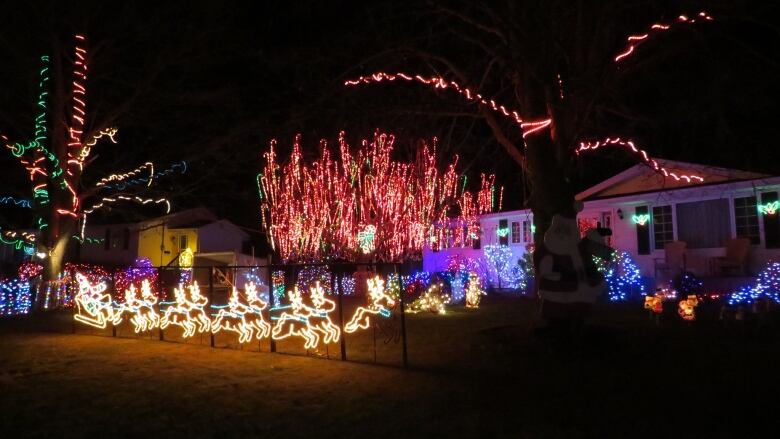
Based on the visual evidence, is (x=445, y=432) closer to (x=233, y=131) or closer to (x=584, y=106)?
(x=584, y=106)

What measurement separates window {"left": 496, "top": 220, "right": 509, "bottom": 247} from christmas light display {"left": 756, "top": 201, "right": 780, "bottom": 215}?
908 centimetres

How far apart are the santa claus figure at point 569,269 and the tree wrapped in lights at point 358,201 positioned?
1187 centimetres

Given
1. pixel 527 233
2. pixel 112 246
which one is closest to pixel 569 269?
pixel 527 233

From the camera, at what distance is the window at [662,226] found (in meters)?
18.4

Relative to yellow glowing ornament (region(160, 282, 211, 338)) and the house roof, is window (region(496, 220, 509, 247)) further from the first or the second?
yellow glowing ornament (region(160, 282, 211, 338))

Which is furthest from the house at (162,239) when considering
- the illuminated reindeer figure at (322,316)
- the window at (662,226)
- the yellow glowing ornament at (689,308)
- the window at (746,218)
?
the yellow glowing ornament at (689,308)

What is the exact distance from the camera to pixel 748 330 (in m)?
10.3

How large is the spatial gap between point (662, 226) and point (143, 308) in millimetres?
14913

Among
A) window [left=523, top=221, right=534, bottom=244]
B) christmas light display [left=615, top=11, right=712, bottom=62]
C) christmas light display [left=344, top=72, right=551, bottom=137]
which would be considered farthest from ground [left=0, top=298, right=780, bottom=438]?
window [left=523, top=221, right=534, bottom=244]

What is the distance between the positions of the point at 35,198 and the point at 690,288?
19555 mm

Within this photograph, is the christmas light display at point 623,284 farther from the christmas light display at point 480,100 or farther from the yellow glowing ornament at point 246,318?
the yellow glowing ornament at point 246,318

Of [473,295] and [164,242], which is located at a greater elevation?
[164,242]

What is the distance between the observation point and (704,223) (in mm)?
17609

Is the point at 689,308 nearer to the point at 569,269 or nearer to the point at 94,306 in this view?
the point at 569,269
